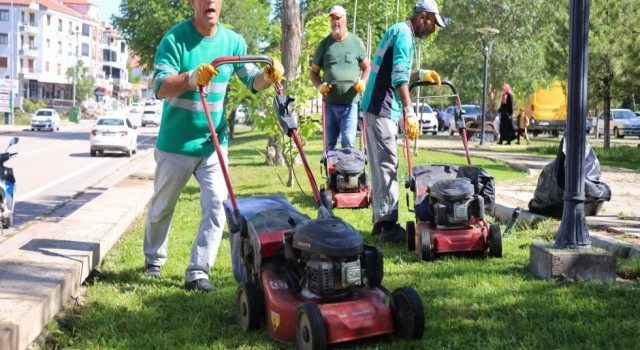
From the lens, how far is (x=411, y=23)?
680 centimetres

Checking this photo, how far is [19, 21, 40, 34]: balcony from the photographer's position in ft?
295

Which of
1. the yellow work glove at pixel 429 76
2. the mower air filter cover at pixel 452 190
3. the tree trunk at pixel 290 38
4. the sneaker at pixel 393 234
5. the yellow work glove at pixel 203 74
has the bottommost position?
the sneaker at pixel 393 234

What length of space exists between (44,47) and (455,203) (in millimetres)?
93877

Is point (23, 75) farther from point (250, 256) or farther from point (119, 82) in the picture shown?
point (250, 256)

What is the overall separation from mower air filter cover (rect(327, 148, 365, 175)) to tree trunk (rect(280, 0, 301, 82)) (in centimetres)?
478

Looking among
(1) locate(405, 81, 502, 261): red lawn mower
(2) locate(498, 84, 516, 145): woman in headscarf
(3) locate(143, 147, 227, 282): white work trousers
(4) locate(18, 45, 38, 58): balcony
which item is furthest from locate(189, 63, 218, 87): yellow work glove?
(4) locate(18, 45, 38, 58): balcony

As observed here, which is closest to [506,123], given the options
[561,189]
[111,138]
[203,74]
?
[111,138]

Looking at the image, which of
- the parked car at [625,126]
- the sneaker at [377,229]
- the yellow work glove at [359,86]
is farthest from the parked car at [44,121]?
the sneaker at [377,229]

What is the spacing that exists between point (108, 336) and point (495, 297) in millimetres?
2304

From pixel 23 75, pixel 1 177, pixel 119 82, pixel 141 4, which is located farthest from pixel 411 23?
pixel 119 82

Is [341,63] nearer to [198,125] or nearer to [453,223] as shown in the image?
[453,223]

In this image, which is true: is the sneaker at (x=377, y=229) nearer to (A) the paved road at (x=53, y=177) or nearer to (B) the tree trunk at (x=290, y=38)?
(A) the paved road at (x=53, y=177)

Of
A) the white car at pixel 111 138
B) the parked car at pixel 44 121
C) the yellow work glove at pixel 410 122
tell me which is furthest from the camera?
the parked car at pixel 44 121

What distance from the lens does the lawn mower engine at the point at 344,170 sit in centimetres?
940
